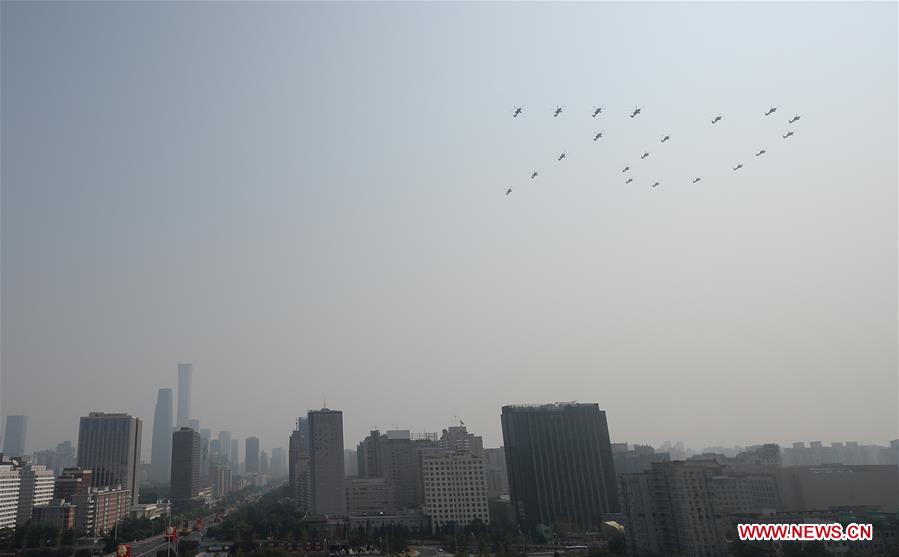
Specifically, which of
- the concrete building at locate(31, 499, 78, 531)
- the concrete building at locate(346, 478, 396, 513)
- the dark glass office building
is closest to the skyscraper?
the concrete building at locate(31, 499, 78, 531)

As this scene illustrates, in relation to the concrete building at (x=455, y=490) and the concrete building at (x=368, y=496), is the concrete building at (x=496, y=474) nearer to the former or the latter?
the concrete building at (x=368, y=496)

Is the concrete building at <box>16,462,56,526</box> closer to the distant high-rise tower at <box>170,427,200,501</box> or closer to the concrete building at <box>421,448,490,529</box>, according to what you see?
the distant high-rise tower at <box>170,427,200,501</box>

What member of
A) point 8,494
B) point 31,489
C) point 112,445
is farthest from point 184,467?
point 8,494

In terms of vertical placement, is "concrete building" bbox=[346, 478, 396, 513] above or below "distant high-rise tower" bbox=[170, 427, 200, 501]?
below

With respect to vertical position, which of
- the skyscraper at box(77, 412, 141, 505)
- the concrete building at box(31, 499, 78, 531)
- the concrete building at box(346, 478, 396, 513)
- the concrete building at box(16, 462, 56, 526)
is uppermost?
the skyscraper at box(77, 412, 141, 505)

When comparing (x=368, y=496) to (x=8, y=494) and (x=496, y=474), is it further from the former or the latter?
(x=8, y=494)

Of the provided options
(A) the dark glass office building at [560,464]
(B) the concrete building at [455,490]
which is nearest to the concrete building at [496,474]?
(A) the dark glass office building at [560,464]

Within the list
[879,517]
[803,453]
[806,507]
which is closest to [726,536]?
[879,517]
